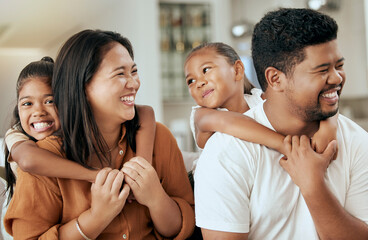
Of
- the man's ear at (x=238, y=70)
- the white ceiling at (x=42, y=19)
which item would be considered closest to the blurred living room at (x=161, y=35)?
the white ceiling at (x=42, y=19)

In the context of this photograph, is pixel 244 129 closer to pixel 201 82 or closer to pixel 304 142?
pixel 304 142

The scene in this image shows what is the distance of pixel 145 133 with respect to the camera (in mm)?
1499

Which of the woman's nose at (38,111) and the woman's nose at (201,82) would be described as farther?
the woman's nose at (201,82)

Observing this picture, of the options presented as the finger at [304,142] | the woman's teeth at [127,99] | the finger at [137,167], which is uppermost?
the woman's teeth at [127,99]

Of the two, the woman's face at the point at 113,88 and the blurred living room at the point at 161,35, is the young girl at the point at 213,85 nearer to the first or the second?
the woman's face at the point at 113,88

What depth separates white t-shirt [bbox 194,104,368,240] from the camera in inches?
47.6

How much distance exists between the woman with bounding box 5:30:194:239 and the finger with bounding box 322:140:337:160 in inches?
20.2

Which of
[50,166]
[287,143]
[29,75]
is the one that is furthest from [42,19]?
[287,143]

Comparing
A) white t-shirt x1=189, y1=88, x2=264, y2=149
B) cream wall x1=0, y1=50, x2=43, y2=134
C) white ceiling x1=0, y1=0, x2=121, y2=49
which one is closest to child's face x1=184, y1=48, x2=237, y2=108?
white t-shirt x1=189, y1=88, x2=264, y2=149

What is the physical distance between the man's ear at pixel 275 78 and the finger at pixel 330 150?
0.23m

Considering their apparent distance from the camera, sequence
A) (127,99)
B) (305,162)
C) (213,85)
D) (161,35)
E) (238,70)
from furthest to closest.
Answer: (161,35)
(238,70)
(213,85)
(127,99)
(305,162)

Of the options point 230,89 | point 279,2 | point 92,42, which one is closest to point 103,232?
point 92,42

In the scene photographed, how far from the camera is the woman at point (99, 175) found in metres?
1.25

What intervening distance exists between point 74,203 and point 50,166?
6.0 inches
